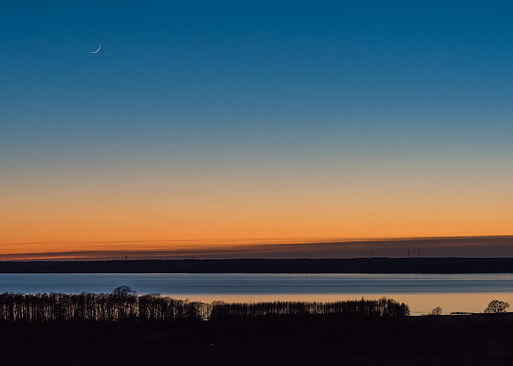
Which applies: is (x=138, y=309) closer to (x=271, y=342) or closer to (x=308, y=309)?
(x=308, y=309)

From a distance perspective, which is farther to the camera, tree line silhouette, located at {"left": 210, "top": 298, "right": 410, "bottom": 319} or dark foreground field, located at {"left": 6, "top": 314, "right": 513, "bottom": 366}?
tree line silhouette, located at {"left": 210, "top": 298, "right": 410, "bottom": 319}

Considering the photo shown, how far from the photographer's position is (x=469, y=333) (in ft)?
131

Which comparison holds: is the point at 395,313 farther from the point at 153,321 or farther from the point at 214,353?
the point at 214,353

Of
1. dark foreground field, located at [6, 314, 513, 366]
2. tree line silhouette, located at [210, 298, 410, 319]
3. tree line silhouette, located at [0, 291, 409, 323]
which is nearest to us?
dark foreground field, located at [6, 314, 513, 366]

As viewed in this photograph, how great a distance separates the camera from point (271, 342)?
121ft

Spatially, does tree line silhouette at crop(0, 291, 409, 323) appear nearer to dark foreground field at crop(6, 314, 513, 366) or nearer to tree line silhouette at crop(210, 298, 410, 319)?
tree line silhouette at crop(210, 298, 410, 319)

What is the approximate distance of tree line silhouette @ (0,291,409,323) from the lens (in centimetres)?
5184

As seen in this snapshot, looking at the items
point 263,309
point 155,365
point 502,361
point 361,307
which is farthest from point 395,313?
point 155,365

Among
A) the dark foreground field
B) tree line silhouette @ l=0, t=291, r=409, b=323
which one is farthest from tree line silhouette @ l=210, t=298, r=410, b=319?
the dark foreground field

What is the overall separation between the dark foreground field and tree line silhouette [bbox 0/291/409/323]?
349 centimetres

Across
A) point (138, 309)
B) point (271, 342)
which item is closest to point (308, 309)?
point (138, 309)

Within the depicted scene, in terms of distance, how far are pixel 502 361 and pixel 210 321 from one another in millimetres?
24344

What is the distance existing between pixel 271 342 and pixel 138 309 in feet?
68.0

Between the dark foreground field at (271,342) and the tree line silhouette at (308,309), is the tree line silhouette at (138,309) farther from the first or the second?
the dark foreground field at (271,342)
